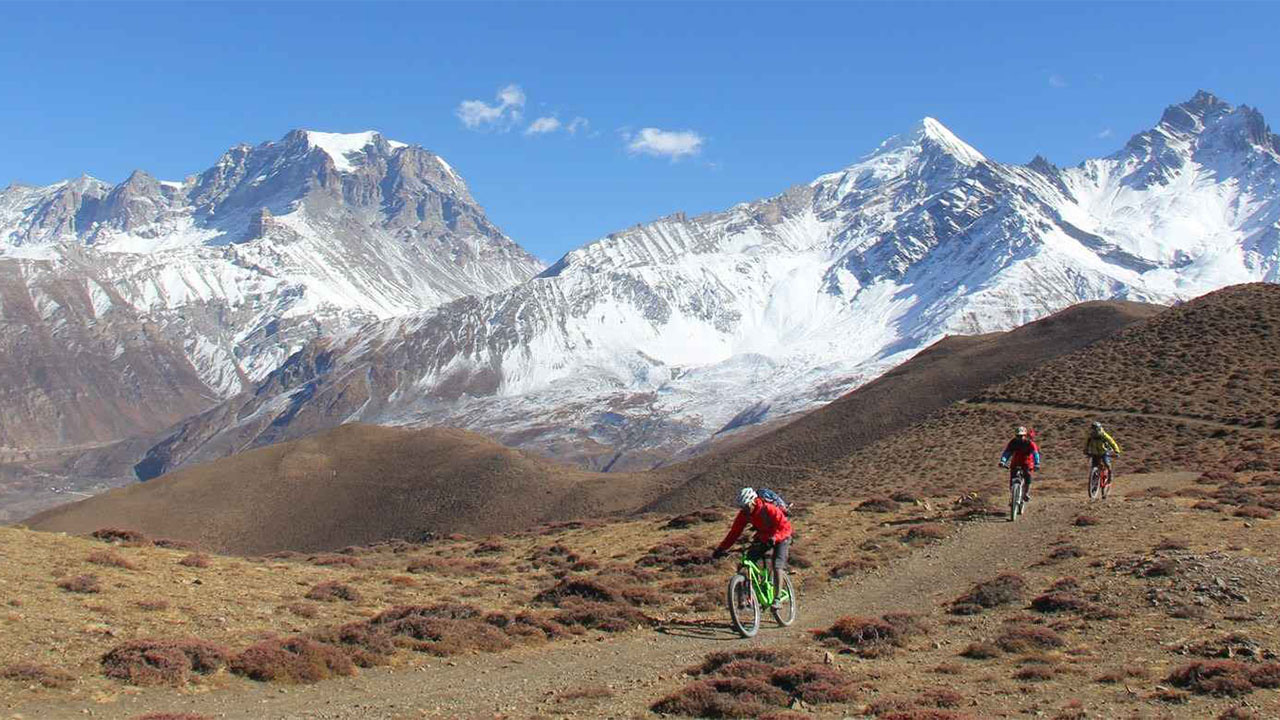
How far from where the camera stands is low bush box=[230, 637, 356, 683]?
786 inches

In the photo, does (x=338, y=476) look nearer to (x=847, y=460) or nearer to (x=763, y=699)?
(x=847, y=460)

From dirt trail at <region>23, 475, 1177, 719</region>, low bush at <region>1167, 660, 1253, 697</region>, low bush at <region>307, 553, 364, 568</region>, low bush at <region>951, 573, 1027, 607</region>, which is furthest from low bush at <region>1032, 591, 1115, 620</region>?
low bush at <region>307, 553, 364, 568</region>

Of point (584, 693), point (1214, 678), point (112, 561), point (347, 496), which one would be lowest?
point (1214, 678)

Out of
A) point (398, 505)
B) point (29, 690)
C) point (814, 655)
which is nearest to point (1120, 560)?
point (814, 655)

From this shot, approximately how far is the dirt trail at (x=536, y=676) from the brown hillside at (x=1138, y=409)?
29058 millimetres

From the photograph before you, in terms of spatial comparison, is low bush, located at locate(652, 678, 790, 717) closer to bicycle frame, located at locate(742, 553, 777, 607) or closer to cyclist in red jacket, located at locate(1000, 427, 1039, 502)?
bicycle frame, located at locate(742, 553, 777, 607)

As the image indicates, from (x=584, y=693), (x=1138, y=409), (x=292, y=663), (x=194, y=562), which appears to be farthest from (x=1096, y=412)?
(x=292, y=663)

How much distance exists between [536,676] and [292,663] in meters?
4.09

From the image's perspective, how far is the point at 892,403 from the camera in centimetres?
12294

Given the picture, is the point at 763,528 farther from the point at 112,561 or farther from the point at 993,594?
the point at 112,561

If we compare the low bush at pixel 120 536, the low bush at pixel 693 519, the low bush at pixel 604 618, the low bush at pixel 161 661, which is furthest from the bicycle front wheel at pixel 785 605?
the low bush at pixel 120 536

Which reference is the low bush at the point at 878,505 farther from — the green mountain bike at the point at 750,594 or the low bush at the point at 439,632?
the low bush at the point at 439,632

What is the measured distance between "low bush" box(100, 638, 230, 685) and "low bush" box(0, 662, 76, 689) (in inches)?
26.6

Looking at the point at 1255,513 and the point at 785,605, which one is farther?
the point at 1255,513
